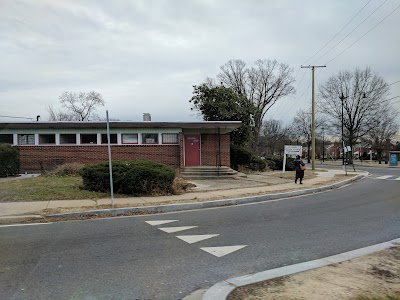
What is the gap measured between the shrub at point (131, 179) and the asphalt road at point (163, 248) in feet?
10.1

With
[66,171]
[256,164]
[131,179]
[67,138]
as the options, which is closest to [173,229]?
[131,179]

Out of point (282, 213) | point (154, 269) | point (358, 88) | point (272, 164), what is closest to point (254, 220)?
point (282, 213)

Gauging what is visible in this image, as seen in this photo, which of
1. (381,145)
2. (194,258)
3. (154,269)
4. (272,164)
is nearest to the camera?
(154,269)

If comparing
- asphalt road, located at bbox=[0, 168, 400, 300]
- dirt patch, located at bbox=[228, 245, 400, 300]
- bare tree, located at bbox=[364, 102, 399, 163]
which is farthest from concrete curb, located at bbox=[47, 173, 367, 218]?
bare tree, located at bbox=[364, 102, 399, 163]

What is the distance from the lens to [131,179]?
511 inches

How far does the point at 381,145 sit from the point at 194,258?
76.6 m

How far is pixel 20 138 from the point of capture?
72.1 feet

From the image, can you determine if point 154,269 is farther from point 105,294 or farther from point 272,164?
point 272,164

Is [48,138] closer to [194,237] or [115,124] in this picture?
[115,124]

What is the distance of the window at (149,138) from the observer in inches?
902

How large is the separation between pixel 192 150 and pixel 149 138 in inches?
117

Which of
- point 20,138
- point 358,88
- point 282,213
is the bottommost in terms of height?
point 282,213

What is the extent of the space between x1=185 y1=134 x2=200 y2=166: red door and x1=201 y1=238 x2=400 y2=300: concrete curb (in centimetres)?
1790

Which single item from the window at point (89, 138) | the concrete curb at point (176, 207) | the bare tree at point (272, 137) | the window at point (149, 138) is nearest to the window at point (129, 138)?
the window at point (149, 138)
